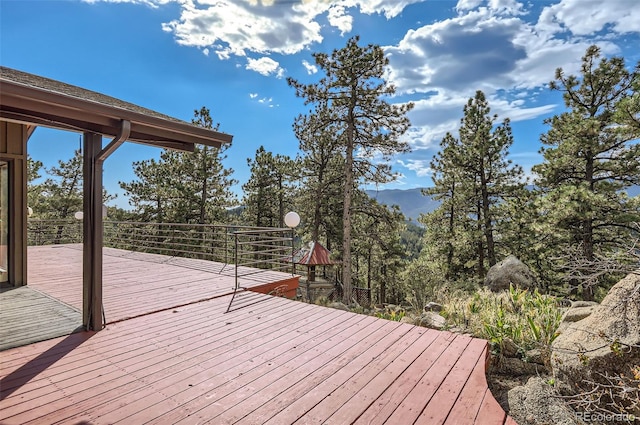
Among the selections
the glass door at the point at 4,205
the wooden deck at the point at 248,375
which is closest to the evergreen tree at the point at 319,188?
the glass door at the point at 4,205

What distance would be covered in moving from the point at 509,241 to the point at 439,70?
8.63m

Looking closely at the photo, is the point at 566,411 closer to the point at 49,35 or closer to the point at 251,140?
the point at 49,35

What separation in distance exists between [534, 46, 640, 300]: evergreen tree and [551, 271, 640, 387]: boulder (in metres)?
9.03

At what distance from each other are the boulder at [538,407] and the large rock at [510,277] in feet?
22.4

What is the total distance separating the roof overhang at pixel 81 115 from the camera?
2531 millimetres

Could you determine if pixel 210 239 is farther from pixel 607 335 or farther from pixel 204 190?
pixel 204 190

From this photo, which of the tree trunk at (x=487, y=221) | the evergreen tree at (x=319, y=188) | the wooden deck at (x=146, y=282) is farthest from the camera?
the evergreen tree at (x=319, y=188)

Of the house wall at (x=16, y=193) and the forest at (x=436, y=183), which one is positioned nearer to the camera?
the house wall at (x=16, y=193)

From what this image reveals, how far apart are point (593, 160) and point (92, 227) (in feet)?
48.1

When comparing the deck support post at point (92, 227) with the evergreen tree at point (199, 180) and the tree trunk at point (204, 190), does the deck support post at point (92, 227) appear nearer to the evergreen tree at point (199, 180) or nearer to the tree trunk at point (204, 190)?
the evergreen tree at point (199, 180)

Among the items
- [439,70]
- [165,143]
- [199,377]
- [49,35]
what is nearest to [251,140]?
[439,70]

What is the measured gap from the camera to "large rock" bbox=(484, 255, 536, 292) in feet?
27.9

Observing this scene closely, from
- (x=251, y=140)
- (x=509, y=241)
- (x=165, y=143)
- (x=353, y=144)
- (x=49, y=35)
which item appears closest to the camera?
(x=165, y=143)

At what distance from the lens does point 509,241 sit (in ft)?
46.4
